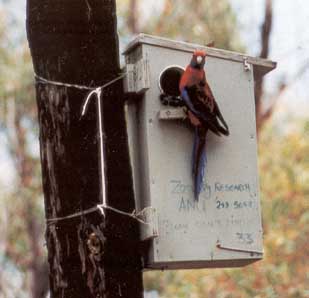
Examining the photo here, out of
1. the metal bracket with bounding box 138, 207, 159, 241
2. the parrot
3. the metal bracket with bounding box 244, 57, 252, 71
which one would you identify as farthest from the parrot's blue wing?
the metal bracket with bounding box 244, 57, 252, 71

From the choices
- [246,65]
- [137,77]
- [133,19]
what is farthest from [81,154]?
[133,19]

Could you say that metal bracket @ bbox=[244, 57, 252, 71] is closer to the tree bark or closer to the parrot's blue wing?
the parrot's blue wing

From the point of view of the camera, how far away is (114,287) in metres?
3.34

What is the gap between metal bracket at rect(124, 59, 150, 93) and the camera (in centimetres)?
378

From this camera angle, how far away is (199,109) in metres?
3.79

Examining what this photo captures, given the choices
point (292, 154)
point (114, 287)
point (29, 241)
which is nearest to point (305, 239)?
point (292, 154)

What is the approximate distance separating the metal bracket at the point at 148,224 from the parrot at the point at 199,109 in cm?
24

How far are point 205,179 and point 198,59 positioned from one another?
1.65 ft

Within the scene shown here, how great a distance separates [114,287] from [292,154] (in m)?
7.42

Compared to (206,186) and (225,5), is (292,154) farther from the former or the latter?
(206,186)

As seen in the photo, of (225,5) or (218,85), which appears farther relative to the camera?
(225,5)

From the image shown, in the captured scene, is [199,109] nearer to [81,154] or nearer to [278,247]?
[81,154]

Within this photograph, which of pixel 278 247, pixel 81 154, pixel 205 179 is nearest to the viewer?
pixel 81 154

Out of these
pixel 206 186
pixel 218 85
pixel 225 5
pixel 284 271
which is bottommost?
pixel 284 271
